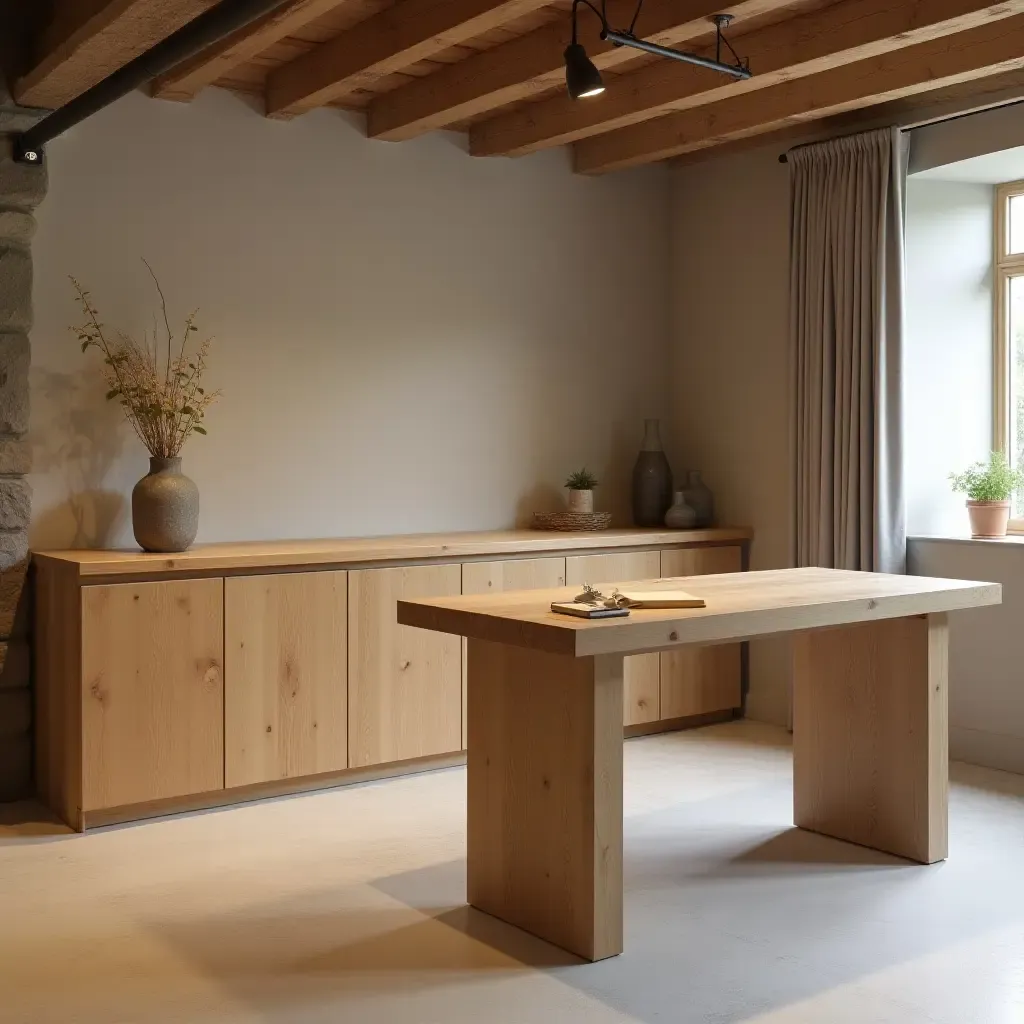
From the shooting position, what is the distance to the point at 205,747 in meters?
3.98

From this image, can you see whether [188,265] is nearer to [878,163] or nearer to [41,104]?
[41,104]

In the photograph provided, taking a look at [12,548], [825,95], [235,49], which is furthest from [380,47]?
[12,548]

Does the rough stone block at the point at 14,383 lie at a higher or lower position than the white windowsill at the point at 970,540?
higher

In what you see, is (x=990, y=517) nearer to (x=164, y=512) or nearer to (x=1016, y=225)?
(x=1016, y=225)

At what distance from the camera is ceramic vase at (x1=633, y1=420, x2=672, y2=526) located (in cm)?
550

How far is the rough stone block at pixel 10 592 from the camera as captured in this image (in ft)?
13.3

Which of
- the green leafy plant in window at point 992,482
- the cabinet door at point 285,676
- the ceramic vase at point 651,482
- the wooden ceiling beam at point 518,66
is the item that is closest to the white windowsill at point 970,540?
the green leafy plant in window at point 992,482

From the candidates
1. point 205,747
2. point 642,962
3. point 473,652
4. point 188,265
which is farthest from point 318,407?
point 642,962

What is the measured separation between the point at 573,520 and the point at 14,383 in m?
2.29

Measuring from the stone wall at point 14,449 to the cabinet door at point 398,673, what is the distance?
1.11m

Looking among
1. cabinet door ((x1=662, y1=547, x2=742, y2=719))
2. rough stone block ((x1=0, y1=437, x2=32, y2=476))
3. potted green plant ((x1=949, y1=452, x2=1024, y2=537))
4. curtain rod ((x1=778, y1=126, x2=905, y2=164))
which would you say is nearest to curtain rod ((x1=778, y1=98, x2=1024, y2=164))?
curtain rod ((x1=778, y1=126, x2=905, y2=164))

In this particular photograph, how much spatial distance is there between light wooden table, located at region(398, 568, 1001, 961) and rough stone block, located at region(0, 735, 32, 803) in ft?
6.00

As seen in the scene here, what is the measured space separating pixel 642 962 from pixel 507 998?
36 cm

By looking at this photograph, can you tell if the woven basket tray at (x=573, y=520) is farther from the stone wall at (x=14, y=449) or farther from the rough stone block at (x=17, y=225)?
the rough stone block at (x=17, y=225)
